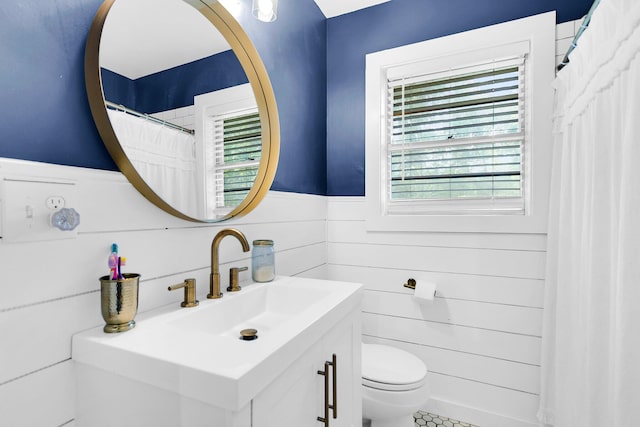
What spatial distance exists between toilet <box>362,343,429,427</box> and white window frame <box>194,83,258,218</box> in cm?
100

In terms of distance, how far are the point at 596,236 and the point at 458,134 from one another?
38.3 inches

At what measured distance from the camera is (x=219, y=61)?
1220 millimetres

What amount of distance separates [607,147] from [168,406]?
4.56 ft

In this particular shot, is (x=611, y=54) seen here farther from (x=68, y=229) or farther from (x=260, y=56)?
(x=68, y=229)

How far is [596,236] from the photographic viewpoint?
102cm

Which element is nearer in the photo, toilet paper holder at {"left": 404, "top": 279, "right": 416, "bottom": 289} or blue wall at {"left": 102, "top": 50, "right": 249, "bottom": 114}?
blue wall at {"left": 102, "top": 50, "right": 249, "bottom": 114}

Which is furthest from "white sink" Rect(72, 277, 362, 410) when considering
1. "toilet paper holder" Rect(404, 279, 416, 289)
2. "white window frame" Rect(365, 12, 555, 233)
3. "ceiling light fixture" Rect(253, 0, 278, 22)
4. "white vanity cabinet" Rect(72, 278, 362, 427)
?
"ceiling light fixture" Rect(253, 0, 278, 22)

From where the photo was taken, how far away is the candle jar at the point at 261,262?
1.32 m

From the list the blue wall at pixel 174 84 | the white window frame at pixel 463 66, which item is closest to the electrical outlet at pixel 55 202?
the blue wall at pixel 174 84

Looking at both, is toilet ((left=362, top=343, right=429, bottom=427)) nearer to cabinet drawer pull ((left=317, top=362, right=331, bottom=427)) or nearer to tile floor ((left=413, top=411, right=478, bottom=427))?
tile floor ((left=413, top=411, right=478, bottom=427))

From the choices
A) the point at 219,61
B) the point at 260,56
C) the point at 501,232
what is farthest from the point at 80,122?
the point at 501,232

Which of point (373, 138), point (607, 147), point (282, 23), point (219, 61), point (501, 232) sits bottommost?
point (501, 232)

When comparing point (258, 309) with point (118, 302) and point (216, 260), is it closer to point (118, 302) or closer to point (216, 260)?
point (216, 260)

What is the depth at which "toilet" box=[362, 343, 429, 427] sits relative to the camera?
141 cm
